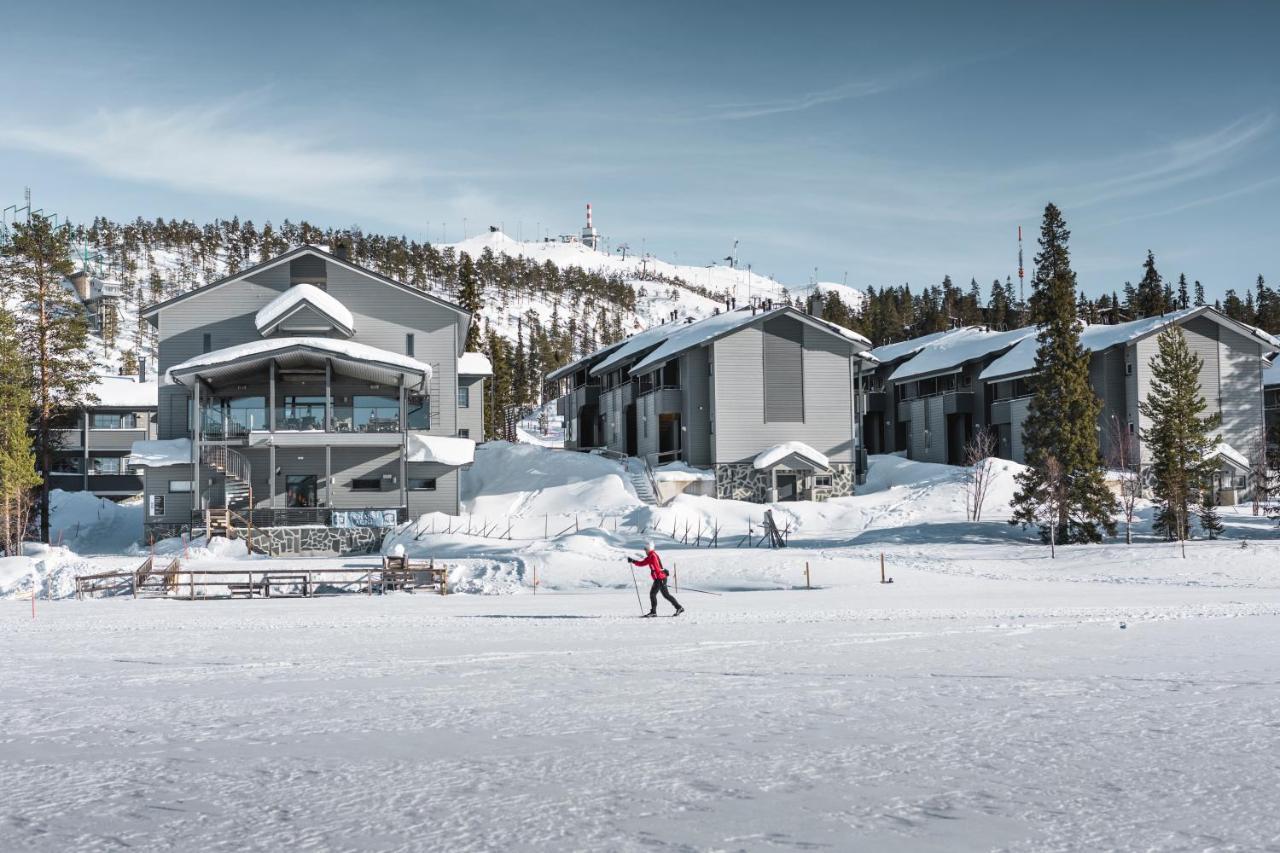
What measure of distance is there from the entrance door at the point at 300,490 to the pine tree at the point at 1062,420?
88.7 feet

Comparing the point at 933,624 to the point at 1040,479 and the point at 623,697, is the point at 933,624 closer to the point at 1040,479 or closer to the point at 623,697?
the point at 623,697

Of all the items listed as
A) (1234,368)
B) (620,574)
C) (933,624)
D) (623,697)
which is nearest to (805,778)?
(623,697)

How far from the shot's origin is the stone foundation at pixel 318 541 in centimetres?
3806

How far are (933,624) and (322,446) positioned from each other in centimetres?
2863

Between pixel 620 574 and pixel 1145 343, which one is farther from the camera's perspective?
pixel 1145 343

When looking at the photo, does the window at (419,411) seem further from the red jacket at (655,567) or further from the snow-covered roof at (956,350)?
the snow-covered roof at (956,350)

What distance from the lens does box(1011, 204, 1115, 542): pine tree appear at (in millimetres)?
36219

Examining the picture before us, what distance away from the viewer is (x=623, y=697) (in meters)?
11.6

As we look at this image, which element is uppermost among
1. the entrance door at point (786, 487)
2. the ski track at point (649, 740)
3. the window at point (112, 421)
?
the window at point (112, 421)

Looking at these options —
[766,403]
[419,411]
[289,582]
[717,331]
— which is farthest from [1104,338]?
[289,582]

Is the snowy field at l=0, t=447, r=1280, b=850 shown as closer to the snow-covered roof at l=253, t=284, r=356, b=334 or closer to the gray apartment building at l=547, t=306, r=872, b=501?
the snow-covered roof at l=253, t=284, r=356, b=334

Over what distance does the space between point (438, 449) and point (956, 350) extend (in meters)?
34.9

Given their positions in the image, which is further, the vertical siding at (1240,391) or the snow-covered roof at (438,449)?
the vertical siding at (1240,391)

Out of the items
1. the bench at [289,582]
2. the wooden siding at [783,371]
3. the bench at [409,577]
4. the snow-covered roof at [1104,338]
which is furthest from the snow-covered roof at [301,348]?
the snow-covered roof at [1104,338]
